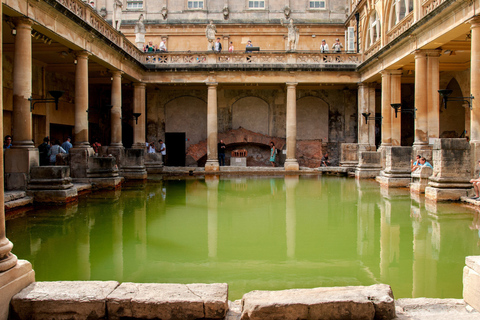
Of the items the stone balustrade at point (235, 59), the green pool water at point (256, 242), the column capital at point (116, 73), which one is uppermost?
the stone balustrade at point (235, 59)

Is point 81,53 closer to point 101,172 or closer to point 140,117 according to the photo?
point 101,172

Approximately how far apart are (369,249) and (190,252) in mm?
2689

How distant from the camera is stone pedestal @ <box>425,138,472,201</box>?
11.1 metres

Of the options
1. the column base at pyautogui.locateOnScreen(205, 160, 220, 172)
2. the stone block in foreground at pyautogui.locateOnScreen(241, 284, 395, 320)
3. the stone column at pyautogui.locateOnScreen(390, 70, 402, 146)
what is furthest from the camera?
the column base at pyautogui.locateOnScreen(205, 160, 220, 172)

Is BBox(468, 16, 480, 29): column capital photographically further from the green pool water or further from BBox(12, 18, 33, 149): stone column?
BBox(12, 18, 33, 149): stone column

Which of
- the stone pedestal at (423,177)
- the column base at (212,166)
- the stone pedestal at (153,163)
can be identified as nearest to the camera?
the stone pedestal at (423,177)

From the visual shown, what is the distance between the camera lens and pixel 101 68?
1927 centimetres

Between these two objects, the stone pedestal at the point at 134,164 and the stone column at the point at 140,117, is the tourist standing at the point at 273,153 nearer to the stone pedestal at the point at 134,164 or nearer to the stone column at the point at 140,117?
the stone column at the point at 140,117

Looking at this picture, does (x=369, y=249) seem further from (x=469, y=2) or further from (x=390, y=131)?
(x=390, y=131)

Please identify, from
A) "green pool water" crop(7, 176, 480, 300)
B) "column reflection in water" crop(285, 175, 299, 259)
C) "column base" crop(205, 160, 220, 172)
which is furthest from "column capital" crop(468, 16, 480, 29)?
"column base" crop(205, 160, 220, 172)

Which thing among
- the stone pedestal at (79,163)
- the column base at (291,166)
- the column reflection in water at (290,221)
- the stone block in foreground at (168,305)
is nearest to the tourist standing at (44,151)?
the stone pedestal at (79,163)

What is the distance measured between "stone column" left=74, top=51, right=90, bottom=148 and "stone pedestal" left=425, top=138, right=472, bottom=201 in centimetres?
1140

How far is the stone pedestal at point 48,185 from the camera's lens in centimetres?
1061

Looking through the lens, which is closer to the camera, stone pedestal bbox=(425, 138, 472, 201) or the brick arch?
stone pedestal bbox=(425, 138, 472, 201)
